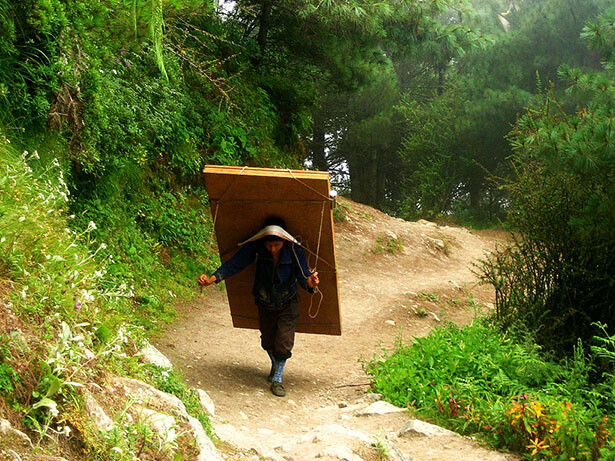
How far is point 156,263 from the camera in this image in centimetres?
934

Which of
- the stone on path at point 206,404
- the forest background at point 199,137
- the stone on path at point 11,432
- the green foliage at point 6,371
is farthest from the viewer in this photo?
the forest background at point 199,137

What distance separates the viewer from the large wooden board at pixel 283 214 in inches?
236

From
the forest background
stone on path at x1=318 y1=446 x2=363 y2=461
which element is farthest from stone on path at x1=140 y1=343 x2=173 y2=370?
stone on path at x1=318 y1=446 x2=363 y2=461

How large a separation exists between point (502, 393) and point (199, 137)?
27.6 ft

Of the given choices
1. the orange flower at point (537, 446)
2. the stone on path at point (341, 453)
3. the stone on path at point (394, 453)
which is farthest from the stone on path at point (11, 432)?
the orange flower at point (537, 446)

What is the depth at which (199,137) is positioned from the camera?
40.1 feet

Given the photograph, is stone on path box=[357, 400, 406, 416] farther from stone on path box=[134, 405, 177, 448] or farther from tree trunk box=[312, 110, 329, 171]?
tree trunk box=[312, 110, 329, 171]

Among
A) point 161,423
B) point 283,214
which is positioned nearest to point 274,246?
point 283,214

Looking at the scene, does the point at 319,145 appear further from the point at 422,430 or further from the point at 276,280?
the point at 422,430

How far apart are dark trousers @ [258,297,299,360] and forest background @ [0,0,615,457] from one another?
1328mm

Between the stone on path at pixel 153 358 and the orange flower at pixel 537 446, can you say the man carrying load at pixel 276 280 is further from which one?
the orange flower at pixel 537 446

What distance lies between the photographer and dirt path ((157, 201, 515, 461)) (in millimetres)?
4508

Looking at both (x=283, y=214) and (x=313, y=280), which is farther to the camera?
(x=283, y=214)

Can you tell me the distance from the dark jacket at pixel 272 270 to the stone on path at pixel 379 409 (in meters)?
1.36
